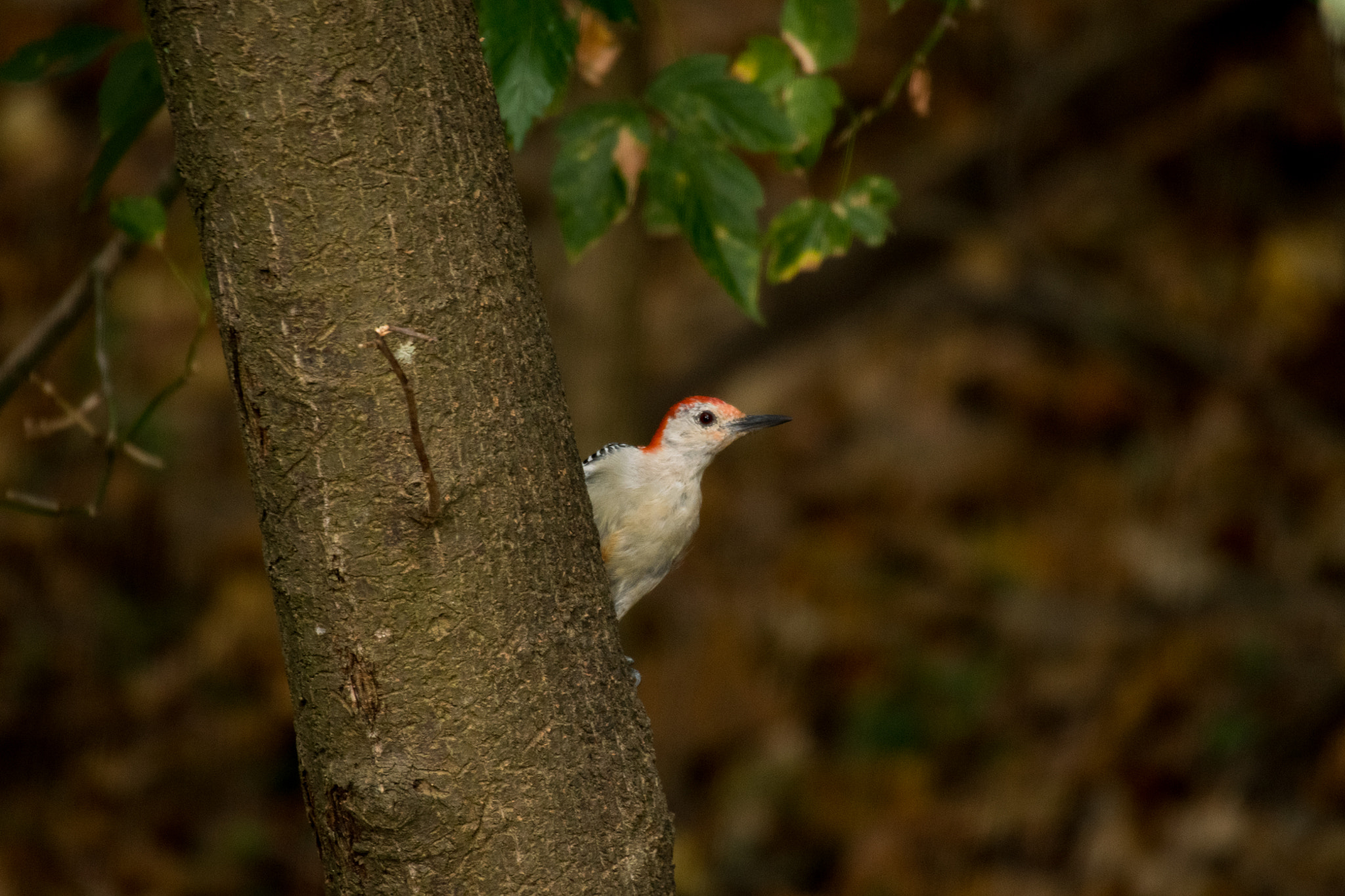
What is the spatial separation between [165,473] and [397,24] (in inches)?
254

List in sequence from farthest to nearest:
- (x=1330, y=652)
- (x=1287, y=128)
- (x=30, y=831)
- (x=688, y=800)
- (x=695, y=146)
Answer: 1. (x=1287, y=128)
2. (x=688, y=800)
3. (x=1330, y=652)
4. (x=30, y=831)
5. (x=695, y=146)

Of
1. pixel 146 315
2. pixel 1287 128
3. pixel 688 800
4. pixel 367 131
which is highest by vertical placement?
pixel 146 315

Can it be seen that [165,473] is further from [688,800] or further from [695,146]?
[695,146]

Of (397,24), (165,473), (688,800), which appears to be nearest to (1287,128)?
(688,800)

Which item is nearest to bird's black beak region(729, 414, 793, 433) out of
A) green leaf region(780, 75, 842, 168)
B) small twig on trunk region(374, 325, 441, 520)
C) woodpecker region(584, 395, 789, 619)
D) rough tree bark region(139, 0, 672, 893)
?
woodpecker region(584, 395, 789, 619)

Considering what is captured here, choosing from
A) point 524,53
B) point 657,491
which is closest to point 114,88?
point 524,53

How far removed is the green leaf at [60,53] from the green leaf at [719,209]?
0.94 m

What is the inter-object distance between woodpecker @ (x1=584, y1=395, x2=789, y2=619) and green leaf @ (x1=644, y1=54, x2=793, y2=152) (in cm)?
100

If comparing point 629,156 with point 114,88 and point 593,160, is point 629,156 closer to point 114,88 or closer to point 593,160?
point 593,160

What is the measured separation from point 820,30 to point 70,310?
58.7 inches

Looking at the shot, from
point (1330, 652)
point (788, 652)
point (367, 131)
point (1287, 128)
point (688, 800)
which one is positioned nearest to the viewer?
point (367, 131)

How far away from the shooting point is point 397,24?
1367mm

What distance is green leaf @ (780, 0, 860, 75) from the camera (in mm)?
1962

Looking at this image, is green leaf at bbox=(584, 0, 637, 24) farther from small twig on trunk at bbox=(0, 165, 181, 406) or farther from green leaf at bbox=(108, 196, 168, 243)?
small twig on trunk at bbox=(0, 165, 181, 406)
